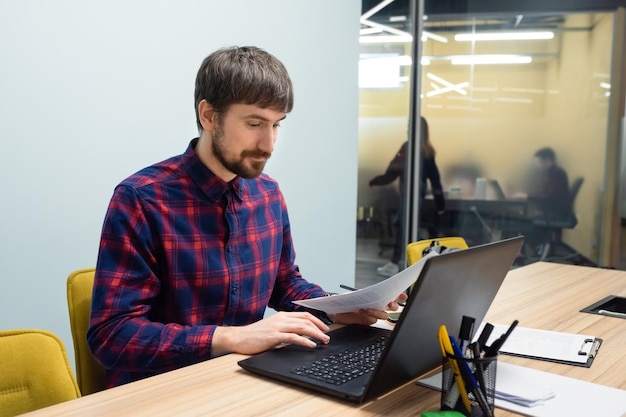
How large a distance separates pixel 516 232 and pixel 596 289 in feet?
8.28

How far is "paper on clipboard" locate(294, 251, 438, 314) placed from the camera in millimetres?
1148

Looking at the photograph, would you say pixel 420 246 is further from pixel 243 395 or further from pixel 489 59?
pixel 489 59

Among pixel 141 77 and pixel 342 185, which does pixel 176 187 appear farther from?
pixel 342 185

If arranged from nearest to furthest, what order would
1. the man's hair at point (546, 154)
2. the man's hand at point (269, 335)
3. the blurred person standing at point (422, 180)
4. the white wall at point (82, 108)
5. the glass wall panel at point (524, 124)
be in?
the man's hand at point (269, 335) < the white wall at point (82, 108) < the glass wall panel at point (524, 124) < the man's hair at point (546, 154) < the blurred person standing at point (422, 180)

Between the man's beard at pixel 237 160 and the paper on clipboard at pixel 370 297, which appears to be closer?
the paper on clipboard at pixel 370 297

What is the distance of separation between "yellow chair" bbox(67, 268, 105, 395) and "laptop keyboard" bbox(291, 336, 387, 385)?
615 mm

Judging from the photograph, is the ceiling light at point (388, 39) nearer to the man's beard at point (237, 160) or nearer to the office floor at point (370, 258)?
the office floor at point (370, 258)

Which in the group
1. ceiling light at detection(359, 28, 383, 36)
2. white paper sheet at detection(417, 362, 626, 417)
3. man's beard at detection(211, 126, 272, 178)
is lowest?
white paper sheet at detection(417, 362, 626, 417)

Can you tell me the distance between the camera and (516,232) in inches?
176

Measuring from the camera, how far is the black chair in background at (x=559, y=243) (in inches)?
169

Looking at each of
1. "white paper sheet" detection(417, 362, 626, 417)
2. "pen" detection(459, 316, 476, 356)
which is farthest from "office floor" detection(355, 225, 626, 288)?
"pen" detection(459, 316, 476, 356)

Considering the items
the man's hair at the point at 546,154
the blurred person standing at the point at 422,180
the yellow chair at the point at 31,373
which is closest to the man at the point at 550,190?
the man's hair at the point at 546,154

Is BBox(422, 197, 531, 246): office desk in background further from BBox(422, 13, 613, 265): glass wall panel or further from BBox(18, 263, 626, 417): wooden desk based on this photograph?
BBox(18, 263, 626, 417): wooden desk

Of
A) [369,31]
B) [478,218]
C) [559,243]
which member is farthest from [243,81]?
[559,243]
